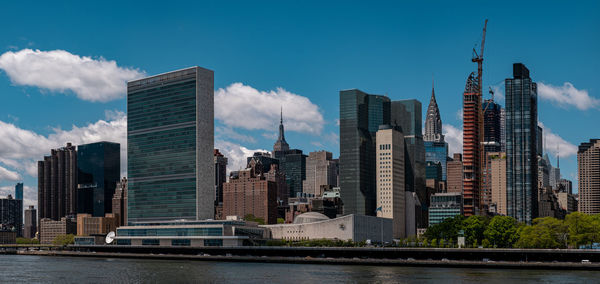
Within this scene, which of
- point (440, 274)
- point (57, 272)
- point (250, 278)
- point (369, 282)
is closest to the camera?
point (369, 282)

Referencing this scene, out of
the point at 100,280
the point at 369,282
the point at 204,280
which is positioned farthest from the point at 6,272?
the point at 369,282

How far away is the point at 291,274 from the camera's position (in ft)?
589

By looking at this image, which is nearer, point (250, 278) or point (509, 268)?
point (250, 278)

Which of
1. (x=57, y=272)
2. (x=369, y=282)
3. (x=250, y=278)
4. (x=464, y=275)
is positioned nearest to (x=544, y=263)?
(x=464, y=275)

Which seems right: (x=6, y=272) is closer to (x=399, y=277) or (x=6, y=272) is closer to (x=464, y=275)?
(x=399, y=277)

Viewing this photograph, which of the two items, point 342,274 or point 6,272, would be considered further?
point 6,272

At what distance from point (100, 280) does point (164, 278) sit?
45.7 feet

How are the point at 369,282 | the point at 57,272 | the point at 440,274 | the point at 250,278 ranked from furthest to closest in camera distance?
the point at 57,272 → the point at 440,274 → the point at 250,278 → the point at 369,282

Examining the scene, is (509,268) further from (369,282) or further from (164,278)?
(164,278)

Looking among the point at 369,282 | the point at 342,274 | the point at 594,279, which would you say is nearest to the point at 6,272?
the point at 342,274

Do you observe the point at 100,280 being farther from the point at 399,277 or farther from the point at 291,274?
the point at 399,277

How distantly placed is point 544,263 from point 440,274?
130 feet

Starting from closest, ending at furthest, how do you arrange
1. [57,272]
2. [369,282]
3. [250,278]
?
1. [369,282]
2. [250,278]
3. [57,272]

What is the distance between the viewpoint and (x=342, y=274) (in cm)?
17738
